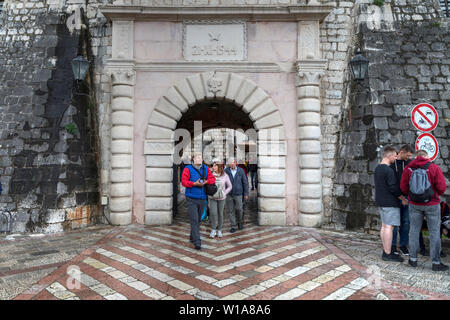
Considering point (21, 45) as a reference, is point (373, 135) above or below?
below

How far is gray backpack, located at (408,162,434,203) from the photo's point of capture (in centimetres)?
387

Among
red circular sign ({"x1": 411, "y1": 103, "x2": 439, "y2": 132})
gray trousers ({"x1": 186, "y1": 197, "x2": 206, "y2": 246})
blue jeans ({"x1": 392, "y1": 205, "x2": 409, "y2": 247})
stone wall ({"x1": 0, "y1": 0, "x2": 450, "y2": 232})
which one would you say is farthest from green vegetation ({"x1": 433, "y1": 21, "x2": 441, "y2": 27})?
gray trousers ({"x1": 186, "y1": 197, "x2": 206, "y2": 246})

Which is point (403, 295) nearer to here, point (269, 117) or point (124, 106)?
point (269, 117)

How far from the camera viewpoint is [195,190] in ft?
16.1

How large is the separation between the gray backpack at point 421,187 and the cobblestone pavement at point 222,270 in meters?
1.04

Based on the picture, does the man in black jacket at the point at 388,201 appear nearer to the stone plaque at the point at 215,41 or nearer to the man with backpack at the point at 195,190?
the man with backpack at the point at 195,190

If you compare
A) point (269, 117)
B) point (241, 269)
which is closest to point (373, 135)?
point (269, 117)

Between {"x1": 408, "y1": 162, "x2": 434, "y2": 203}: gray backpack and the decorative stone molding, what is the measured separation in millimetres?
5849

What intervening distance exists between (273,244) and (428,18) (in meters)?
7.34

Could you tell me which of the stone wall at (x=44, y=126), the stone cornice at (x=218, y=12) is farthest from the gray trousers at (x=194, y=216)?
the stone cornice at (x=218, y=12)

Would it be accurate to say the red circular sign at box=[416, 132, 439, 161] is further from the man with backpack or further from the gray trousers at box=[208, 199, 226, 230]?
the man with backpack

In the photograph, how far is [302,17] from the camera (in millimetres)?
6906

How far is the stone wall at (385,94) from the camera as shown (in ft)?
20.9
